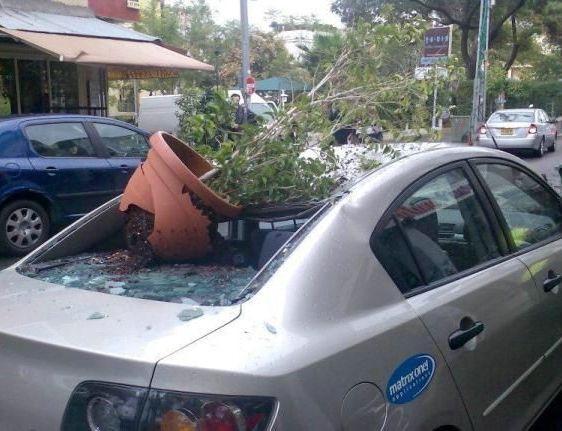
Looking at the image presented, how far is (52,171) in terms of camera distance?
777cm

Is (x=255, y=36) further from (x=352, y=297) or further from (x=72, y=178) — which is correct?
(x=352, y=297)

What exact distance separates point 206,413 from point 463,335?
104cm

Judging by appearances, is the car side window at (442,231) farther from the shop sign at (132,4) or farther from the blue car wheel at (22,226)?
the shop sign at (132,4)

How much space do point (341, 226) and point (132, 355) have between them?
820 mm

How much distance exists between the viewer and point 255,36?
46688 millimetres

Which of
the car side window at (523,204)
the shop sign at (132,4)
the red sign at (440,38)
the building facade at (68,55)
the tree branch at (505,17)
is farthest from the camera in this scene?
the tree branch at (505,17)

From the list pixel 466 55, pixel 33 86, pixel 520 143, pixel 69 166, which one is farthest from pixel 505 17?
pixel 69 166

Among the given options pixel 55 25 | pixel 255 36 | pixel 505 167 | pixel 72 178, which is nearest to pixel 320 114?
pixel 505 167

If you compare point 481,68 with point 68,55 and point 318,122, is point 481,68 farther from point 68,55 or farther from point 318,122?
point 318,122

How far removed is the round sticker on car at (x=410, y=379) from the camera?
204cm

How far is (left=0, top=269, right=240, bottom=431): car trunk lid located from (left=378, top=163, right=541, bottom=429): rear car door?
80 centimetres

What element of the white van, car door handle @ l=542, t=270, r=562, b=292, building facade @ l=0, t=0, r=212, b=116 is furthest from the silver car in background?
car door handle @ l=542, t=270, r=562, b=292

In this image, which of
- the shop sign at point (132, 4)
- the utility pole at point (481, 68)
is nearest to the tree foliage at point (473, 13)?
the utility pole at point (481, 68)

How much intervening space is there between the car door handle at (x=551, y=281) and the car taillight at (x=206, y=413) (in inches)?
70.3
